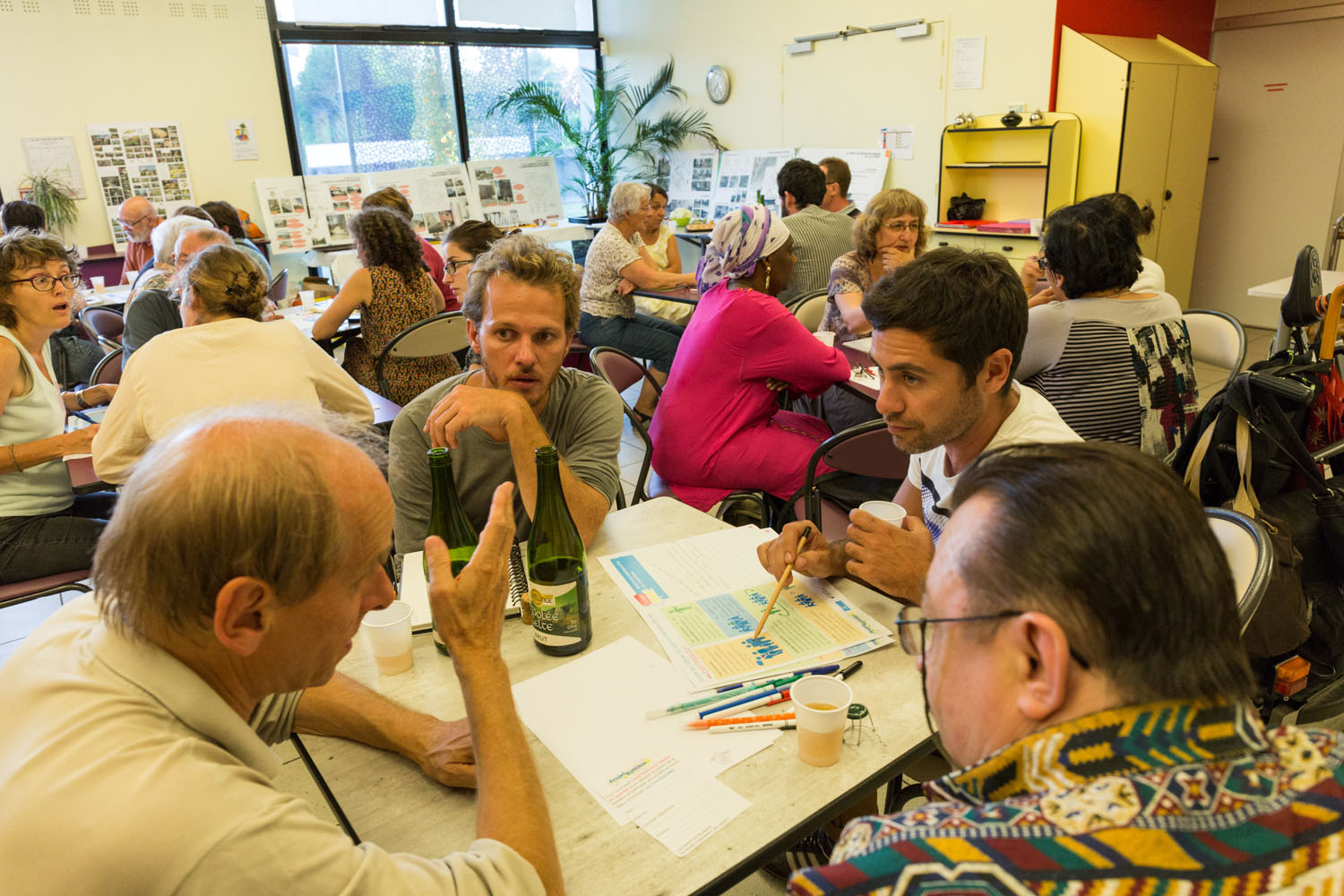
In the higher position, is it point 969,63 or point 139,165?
point 969,63

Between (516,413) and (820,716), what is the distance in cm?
99

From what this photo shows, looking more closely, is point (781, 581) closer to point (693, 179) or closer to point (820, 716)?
point (820, 716)

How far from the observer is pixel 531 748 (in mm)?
1177

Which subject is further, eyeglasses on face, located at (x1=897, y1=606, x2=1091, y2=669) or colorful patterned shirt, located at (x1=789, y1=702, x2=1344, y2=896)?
eyeglasses on face, located at (x1=897, y1=606, x2=1091, y2=669)

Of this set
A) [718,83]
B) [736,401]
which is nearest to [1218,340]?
[736,401]

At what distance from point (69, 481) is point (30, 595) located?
44 cm

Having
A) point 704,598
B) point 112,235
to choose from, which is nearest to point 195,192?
point 112,235

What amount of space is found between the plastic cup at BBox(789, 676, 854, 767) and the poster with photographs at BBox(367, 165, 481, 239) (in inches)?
310

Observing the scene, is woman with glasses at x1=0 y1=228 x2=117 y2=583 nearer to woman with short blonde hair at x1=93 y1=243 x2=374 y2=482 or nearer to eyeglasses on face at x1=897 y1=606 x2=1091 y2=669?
woman with short blonde hair at x1=93 y1=243 x2=374 y2=482

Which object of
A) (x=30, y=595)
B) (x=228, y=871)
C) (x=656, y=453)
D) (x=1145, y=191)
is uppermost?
(x=1145, y=191)

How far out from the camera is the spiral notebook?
1515 millimetres

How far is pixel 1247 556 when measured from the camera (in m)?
1.44

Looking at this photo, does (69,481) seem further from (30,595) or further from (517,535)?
(517,535)

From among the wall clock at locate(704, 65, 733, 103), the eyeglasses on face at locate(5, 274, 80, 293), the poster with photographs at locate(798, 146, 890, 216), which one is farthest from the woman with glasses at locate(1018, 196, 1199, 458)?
the wall clock at locate(704, 65, 733, 103)
